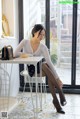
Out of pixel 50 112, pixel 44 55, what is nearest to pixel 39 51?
pixel 44 55

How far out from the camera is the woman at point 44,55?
3.20 meters

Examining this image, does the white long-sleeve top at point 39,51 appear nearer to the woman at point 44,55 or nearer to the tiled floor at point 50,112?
the woman at point 44,55

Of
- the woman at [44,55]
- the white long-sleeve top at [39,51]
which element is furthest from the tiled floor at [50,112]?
the white long-sleeve top at [39,51]

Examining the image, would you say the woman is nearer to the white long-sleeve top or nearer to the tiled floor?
the white long-sleeve top

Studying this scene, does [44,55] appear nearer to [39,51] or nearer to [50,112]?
[39,51]

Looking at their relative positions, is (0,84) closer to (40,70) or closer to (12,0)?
(40,70)

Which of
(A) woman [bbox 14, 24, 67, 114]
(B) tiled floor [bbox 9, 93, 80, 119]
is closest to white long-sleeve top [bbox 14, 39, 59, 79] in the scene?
(A) woman [bbox 14, 24, 67, 114]

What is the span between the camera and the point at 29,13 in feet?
14.1

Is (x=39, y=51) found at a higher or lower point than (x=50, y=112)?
higher

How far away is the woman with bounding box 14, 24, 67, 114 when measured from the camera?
320 cm

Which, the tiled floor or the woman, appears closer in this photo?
the tiled floor

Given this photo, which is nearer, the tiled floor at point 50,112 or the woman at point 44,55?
the tiled floor at point 50,112

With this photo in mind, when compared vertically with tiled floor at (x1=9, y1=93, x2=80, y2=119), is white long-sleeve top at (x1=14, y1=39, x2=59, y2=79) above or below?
above

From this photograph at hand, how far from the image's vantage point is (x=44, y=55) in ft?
10.5
